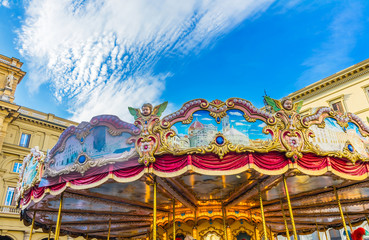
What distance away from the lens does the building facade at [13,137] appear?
25469 millimetres

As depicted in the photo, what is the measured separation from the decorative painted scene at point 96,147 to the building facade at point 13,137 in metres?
21.7

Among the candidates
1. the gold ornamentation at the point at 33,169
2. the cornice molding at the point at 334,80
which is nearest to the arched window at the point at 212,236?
the gold ornamentation at the point at 33,169

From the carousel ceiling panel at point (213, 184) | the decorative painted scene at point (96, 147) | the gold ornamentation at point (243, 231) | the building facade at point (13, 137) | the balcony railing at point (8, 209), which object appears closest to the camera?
the decorative painted scene at point (96, 147)

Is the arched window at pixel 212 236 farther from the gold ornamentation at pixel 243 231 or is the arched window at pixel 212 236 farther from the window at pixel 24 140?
the window at pixel 24 140

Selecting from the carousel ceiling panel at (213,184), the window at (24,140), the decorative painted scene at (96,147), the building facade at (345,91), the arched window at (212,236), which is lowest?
the arched window at (212,236)

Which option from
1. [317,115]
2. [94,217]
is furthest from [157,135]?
[94,217]

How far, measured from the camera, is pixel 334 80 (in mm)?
28641

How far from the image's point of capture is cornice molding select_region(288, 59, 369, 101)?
87.6ft

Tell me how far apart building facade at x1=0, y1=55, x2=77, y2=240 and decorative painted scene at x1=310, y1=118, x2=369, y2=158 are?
88.5ft

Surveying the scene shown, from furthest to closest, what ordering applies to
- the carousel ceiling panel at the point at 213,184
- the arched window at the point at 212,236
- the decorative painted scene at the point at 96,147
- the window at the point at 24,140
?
the window at the point at 24,140 < the arched window at the point at 212,236 < the carousel ceiling panel at the point at 213,184 < the decorative painted scene at the point at 96,147

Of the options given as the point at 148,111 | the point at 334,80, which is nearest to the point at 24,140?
the point at 148,111

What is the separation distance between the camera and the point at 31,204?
10680 millimetres

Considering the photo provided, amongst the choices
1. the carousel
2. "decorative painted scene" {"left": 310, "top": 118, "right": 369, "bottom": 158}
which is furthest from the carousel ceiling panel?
"decorative painted scene" {"left": 310, "top": 118, "right": 369, "bottom": 158}

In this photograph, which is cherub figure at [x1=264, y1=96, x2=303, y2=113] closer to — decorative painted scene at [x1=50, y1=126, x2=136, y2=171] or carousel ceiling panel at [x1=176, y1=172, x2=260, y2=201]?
carousel ceiling panel at [x1=176, y1=172, x2=260, y2=201]
